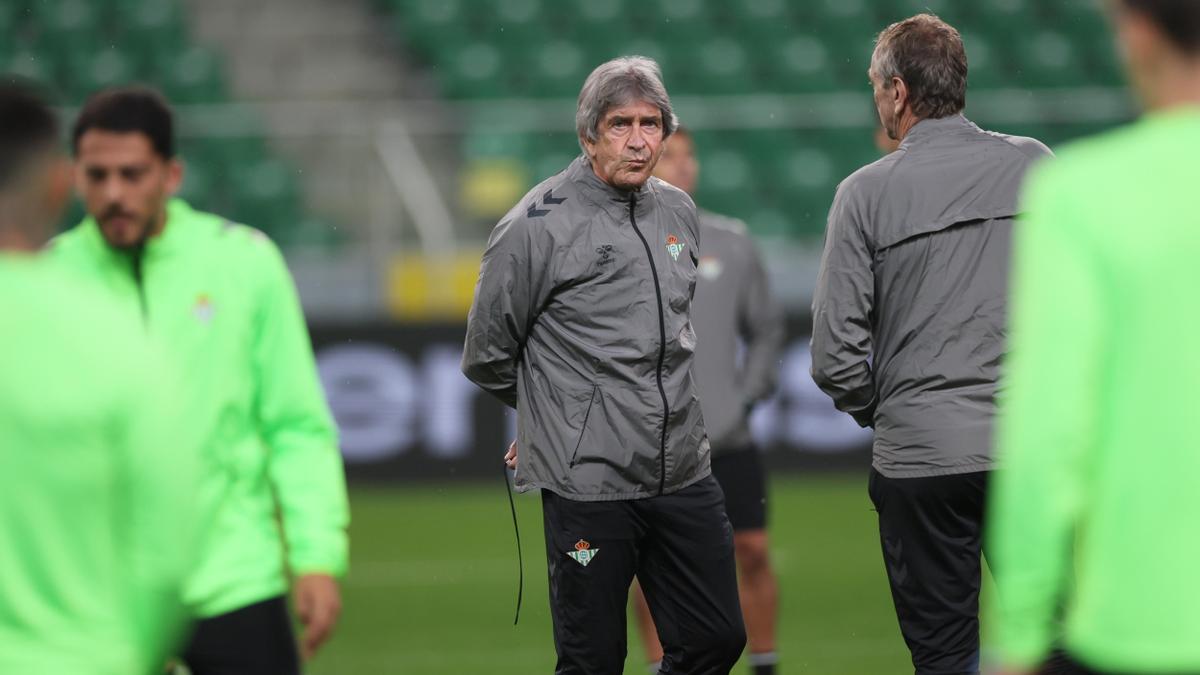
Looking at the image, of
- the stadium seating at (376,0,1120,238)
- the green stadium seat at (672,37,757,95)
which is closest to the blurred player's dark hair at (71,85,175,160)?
the stadium seating at (376,0,1120,238)

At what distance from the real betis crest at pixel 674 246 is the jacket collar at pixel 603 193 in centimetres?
12

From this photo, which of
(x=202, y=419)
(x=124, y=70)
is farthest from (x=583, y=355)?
(x=124, y=70)

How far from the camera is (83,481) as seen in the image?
238 cm

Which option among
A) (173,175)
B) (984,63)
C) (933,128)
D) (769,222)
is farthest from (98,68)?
(173,175)

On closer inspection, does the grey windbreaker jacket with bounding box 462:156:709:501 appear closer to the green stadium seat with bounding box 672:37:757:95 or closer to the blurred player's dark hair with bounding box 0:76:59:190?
the blurred player's dark hair with bounding box 0:76:59:190

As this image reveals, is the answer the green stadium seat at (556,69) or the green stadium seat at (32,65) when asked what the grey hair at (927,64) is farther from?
the green stadium seat at (32,65)

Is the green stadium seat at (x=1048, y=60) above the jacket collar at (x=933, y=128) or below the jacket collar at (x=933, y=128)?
below

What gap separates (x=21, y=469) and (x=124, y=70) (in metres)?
15.0

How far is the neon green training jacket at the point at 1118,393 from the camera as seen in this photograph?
7.75 ft

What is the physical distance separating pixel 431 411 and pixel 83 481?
411 inches

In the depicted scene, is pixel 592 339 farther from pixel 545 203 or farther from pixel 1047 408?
pixel 1047 408

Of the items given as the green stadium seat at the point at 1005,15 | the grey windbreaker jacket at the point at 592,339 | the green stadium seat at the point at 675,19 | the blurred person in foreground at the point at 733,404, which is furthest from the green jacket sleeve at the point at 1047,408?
the green stadium seat at the point at 1005,15

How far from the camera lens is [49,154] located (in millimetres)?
2568

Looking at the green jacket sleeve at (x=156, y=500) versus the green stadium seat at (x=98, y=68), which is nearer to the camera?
the green jacket sleeve at (x=156, y=500)
